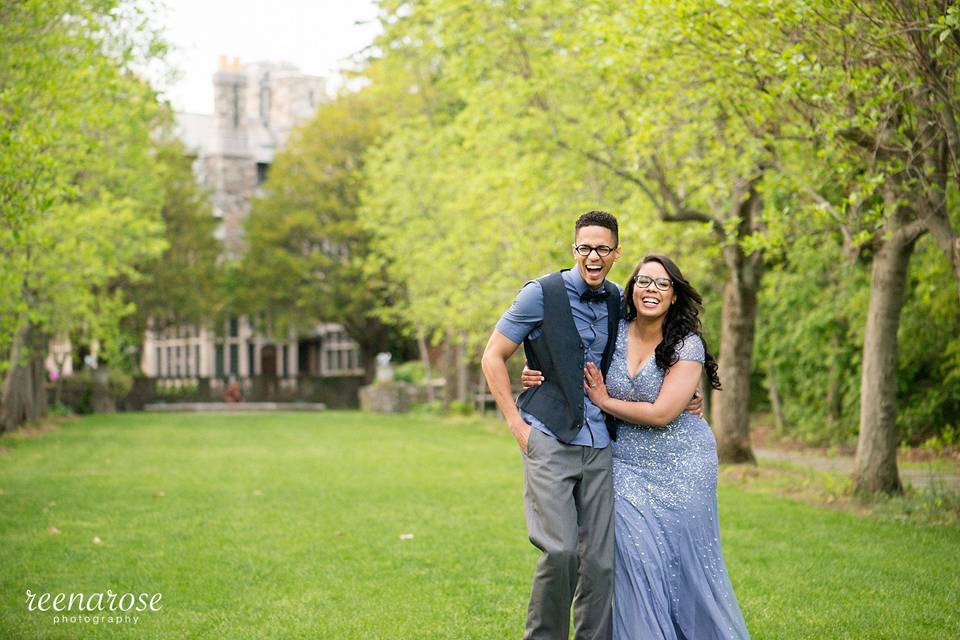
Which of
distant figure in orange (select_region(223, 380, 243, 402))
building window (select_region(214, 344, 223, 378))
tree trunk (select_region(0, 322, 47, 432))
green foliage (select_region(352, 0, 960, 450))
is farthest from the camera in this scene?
building window (select_region(214, 344, 223, 378))

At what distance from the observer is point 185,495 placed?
13219 mm

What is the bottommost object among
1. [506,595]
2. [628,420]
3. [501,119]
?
[506,595]

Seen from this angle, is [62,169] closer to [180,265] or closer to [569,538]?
[569,538]

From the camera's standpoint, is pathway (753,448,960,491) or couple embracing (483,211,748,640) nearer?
couple embracing (483,211,748,640)

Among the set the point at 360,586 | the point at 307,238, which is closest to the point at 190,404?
the point at 307,238

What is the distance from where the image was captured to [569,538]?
16.7 feet

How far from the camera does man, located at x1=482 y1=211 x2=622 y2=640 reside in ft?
16.8

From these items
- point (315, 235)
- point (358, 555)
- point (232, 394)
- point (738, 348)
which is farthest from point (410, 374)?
point (358, 555)

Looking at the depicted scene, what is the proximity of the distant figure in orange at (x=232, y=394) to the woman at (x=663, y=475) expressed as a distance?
4228cm

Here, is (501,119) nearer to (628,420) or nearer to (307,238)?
(628,420)

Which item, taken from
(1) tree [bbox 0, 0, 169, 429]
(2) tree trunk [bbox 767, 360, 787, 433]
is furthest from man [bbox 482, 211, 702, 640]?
(2) tree trunk [bbox 767, 360, 787, 433]

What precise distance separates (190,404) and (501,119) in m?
30.7

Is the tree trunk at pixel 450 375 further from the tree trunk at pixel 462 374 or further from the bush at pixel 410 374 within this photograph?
the bush at pixel 410 374

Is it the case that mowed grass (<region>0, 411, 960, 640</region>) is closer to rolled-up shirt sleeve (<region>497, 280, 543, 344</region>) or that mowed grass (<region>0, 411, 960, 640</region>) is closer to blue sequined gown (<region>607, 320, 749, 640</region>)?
blue sequined gown (<region>607, 320, 749, 640</region>)
